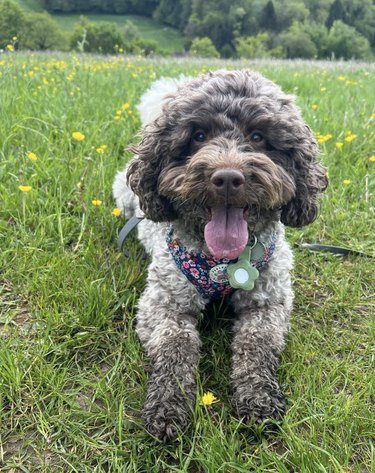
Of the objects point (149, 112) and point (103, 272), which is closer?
point (103, 272)

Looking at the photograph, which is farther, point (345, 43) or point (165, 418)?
point (345, 43)

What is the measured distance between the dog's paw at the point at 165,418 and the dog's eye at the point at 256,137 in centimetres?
142

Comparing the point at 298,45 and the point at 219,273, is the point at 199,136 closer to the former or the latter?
the point at 219,273

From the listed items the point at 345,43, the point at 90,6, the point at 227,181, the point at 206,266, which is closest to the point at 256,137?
the point at 227,181

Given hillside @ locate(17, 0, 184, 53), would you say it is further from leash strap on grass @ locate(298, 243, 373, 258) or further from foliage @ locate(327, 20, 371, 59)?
leash strap on grass @ locate(298, 243, 373, 258)

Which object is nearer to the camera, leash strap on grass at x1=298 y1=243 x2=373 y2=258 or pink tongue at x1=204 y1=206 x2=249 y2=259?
pink tongue at x1=204 y1=206 x2=249 y2=259

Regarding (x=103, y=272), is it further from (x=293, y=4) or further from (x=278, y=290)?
(x=293, y=4)

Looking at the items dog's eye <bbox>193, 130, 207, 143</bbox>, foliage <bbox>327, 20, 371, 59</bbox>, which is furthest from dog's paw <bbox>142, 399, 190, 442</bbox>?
foliage <bbox>327, 20, 371, 59</bbox>

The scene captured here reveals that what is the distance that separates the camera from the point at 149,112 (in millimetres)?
4328

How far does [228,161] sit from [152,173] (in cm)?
60

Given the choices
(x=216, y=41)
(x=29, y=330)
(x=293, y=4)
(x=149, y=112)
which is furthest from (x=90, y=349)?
(x=293, y=4)

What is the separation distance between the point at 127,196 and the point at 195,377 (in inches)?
75.2

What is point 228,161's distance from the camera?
2.37m

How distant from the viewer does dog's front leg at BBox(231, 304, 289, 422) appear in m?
2.32
